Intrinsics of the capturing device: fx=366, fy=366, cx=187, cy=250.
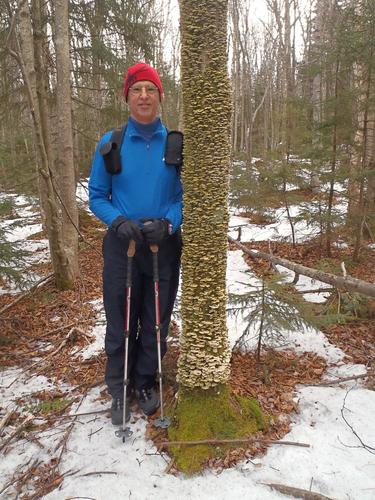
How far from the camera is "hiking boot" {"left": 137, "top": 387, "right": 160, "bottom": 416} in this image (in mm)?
3162

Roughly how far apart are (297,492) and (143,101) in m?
2.97

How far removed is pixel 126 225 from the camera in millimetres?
2775

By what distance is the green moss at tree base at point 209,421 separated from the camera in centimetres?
270

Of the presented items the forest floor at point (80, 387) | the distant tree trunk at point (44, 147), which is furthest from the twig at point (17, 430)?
→ the distant tree trunk at point (44, 147)

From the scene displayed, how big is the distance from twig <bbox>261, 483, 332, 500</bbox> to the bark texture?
2.58ft

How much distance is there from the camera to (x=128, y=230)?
2.76 m

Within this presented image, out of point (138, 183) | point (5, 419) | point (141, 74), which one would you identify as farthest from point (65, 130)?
point (5, 419)

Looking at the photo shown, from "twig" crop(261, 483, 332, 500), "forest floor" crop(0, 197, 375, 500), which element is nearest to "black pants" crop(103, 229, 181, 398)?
"forest floor" crop(0, 197, 375, 500)

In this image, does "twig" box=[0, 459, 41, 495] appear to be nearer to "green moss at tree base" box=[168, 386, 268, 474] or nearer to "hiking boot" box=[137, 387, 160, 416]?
"hiking boot" box=[137, 387, 160, 416]

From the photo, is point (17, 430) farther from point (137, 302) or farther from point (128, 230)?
point (128, 230)

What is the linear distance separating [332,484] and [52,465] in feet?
6.55

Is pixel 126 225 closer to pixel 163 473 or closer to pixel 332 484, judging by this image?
pixel 163 473

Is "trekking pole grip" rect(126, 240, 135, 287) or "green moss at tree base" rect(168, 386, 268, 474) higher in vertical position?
"trekking pole grip" rect(126, 240, 135, 287)

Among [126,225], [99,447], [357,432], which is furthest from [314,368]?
[126,225]
